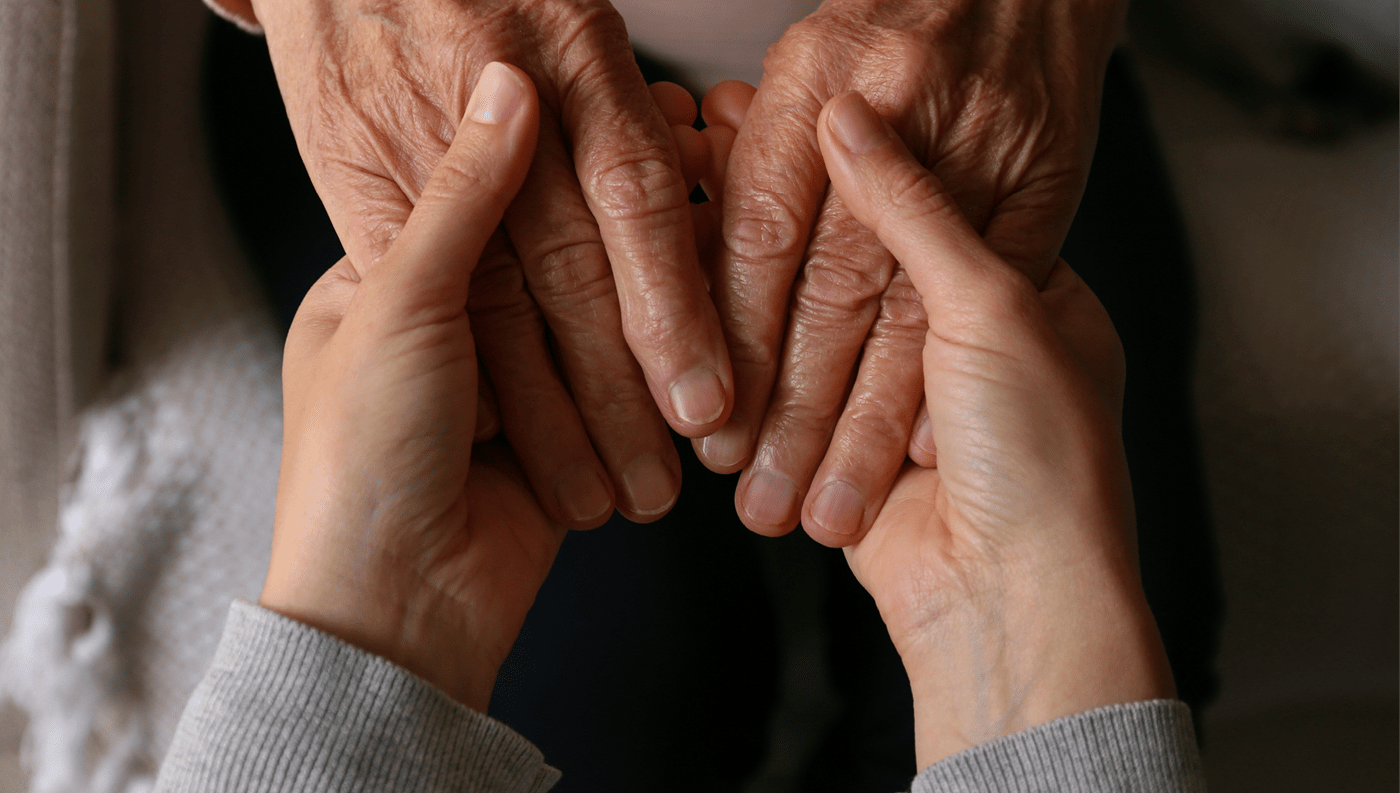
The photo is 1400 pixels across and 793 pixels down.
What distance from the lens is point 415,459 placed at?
65 cm

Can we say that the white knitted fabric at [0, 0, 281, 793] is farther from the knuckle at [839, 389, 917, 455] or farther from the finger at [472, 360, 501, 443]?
the knuckle at [839, 389, 917, 455]

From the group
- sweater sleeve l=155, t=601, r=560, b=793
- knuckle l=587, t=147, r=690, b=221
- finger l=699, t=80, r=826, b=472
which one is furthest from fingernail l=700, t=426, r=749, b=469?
sweater sleeve l=155, t=601, r=560, b=793

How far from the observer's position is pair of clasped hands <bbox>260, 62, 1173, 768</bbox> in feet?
2.05

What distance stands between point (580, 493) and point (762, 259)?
279 millimetres

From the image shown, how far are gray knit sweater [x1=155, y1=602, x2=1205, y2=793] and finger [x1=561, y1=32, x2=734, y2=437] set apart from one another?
32cm

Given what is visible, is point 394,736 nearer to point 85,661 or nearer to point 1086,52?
point 85,661

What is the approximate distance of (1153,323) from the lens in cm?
108

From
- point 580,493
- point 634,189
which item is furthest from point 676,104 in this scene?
point 580,493

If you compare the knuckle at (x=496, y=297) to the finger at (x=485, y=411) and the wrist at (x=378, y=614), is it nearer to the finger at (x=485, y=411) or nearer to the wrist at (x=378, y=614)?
the finger at (x=485, y=411)

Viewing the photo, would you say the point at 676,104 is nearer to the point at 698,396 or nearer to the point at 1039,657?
the point at 698,396

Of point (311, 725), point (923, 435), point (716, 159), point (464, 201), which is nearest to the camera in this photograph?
point (311, 725)

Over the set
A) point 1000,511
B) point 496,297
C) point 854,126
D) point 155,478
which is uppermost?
point 854,126

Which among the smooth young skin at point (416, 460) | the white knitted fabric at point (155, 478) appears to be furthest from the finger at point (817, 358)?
the white knitted fabric at point (155, 478)

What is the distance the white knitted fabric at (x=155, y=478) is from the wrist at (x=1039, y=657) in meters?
0.76
